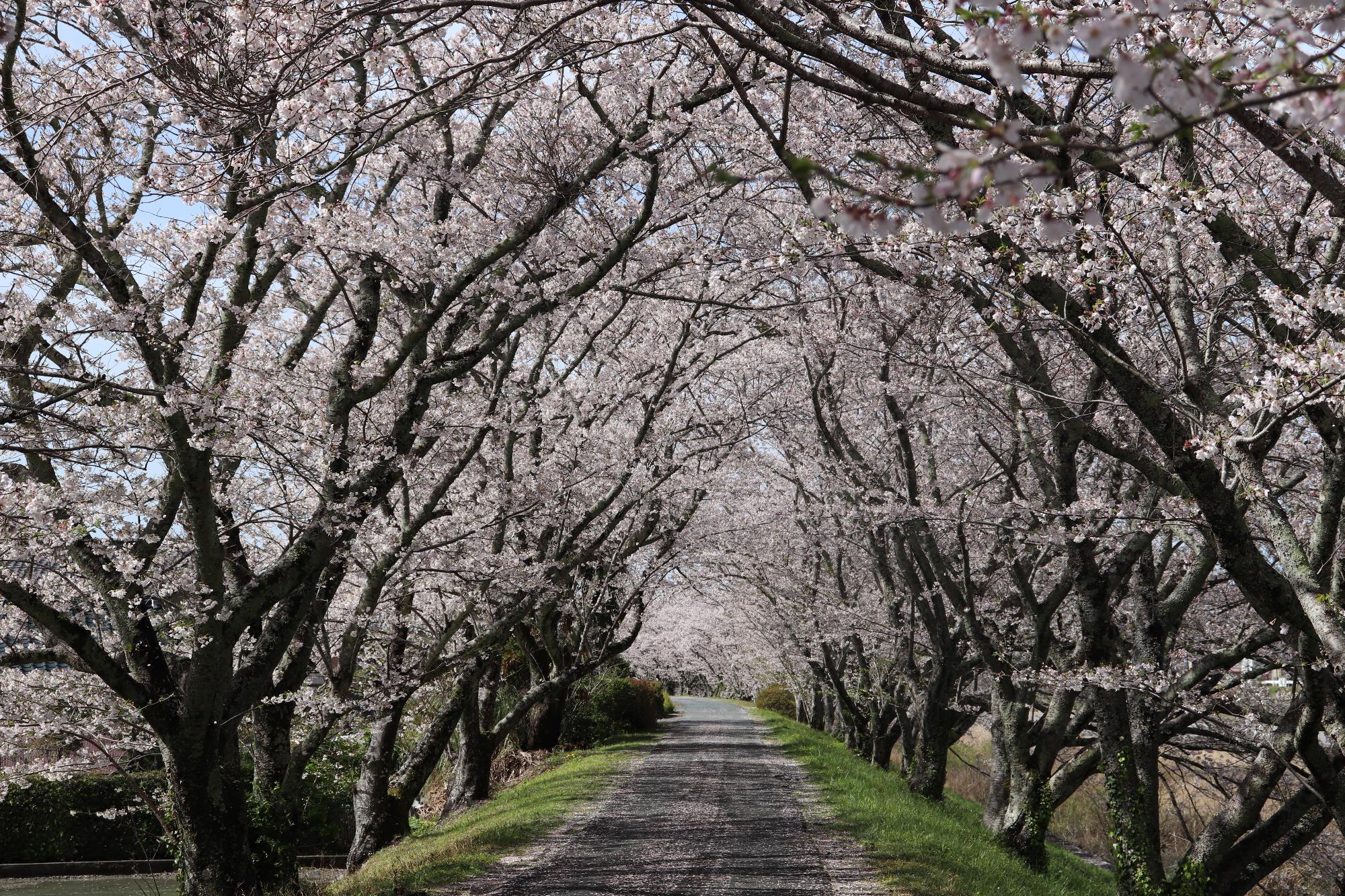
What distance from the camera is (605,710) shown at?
2373 centimetres

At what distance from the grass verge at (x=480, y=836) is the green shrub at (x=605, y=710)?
4.88 metres

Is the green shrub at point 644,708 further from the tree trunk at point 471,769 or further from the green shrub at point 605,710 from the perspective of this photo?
the tree trunk at point 471,769

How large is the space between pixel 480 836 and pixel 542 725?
1010 centimetres

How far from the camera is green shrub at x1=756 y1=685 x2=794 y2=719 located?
39.8 m

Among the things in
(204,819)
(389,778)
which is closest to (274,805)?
(204,819)

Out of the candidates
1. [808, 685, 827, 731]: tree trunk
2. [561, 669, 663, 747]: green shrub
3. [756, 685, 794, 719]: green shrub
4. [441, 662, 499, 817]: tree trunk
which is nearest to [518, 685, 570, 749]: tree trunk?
[561, 669, 663, 747]: green shrub

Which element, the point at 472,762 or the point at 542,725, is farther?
the point at 542,725

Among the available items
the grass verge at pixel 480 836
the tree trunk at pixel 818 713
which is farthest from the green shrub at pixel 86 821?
the tree trunk at pixel 818 713

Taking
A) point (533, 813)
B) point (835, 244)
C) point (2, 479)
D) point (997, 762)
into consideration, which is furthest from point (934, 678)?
point (2, 479)

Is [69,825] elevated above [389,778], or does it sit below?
below

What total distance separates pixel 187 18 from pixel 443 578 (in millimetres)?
8741

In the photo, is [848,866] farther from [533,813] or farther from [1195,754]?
[1195,754]

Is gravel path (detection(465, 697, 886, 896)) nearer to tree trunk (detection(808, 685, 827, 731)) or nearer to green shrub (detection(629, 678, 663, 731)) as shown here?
green shrub (detection(629, 678, 663, 731))

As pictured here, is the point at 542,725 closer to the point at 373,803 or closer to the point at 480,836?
the point at 373,803
